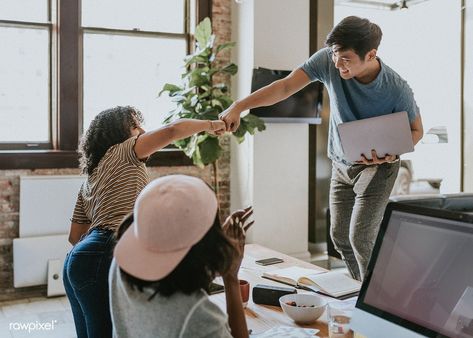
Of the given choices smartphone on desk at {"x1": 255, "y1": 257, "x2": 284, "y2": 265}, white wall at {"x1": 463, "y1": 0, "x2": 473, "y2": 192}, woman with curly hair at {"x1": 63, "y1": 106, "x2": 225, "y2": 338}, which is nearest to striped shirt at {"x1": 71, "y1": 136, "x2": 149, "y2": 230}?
woman with curly hair at {"x1": 63, "y1": 106, "x2": 225, "y2": 338}

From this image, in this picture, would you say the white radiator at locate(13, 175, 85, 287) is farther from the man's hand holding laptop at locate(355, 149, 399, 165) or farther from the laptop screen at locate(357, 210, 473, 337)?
the laptop screen at locate(357, 210, 473, 337)

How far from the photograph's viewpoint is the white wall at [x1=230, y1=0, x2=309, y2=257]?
4.78m

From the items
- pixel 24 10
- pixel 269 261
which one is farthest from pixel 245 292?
pixel 24 10

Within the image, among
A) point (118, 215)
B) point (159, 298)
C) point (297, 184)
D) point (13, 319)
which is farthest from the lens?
point (297, 184)

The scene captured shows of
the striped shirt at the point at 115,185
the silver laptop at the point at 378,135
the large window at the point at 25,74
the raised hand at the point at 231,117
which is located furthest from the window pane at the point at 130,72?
the silver laptop at the point at 378,135

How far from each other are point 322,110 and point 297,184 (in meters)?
0.78

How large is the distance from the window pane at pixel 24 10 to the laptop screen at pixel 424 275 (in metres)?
3.84

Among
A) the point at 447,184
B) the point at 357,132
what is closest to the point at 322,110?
the point at 447,184

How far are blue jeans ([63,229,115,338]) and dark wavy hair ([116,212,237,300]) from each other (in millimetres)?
993

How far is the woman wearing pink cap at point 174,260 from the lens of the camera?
109cm

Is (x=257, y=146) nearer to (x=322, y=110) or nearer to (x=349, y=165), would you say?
(x=322, y=110)

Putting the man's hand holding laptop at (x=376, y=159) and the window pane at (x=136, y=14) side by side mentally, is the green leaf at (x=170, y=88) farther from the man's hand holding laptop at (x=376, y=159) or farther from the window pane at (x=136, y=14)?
the man's hand holding laptop at (x=376, y=159)

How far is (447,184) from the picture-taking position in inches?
245

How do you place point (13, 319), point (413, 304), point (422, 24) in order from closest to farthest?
point (413, 304)
point (13, 319)
point (422, 24)
